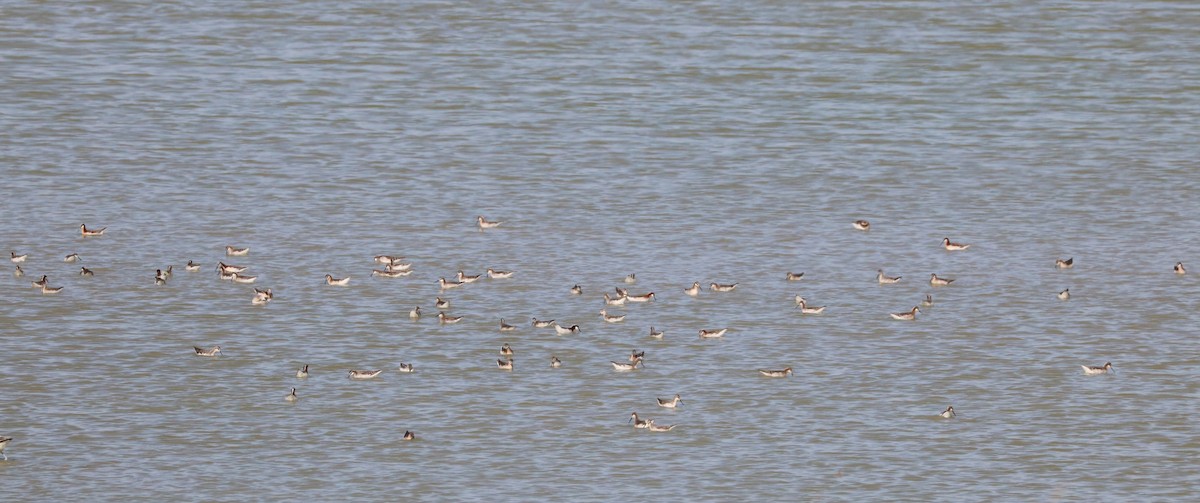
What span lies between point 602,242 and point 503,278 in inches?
95.3

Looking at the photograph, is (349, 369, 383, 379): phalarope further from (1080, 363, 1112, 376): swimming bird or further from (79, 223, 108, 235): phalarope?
(1080, 363, 1112, 376): swimming bird

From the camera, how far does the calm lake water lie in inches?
909

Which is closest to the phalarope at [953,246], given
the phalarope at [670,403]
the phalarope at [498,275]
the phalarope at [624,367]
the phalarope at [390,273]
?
the phalarope at [498,275]

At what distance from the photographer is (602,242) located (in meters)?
31.7

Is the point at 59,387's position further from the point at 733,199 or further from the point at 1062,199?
the point at 1062,199

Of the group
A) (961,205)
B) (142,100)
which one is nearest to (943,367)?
(961,205)

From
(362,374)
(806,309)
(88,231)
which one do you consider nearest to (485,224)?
(88,231)

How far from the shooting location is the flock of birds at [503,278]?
84.5 feet

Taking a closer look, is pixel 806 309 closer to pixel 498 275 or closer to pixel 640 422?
pixel 498 275

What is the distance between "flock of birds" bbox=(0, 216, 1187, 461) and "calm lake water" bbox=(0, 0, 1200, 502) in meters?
0.16

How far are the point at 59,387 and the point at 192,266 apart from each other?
507cm

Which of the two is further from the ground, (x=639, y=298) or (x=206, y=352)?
(x=639, y=298)

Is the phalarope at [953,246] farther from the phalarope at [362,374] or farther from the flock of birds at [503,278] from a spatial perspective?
the phalarope at [362,374]

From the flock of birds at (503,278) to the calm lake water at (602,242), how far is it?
0.51 feet
